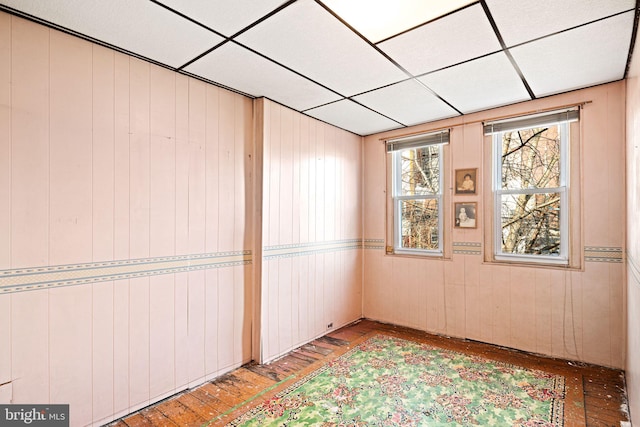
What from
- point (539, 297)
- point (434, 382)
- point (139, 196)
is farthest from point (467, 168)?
point (139, 196)

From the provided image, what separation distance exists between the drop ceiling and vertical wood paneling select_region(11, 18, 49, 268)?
0.18 meters

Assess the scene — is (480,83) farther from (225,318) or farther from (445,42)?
(225,318)

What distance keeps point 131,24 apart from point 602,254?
4.17 meters

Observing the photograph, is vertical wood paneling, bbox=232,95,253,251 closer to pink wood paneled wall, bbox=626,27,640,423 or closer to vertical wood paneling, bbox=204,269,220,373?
vertical wood paneling, bbox=204,269,220,373

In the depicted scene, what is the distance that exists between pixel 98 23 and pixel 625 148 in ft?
13.5

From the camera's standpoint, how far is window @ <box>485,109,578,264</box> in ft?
10.8

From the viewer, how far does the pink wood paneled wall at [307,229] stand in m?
3.36

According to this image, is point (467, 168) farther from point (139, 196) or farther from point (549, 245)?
point (139, 196)

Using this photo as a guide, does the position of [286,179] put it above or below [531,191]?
above

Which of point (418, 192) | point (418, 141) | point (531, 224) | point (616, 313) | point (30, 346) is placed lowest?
point (616, 313)

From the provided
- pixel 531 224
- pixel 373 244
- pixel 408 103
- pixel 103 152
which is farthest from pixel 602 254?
pixel 103 152

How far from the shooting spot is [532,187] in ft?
11.4

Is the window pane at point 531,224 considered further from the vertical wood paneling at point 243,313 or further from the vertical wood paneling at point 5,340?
the vertical wood paneling at point 5,340

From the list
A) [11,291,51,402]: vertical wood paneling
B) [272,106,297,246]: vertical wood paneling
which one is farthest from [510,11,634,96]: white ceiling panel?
[11,291,51,402]: vertical wood paneling
